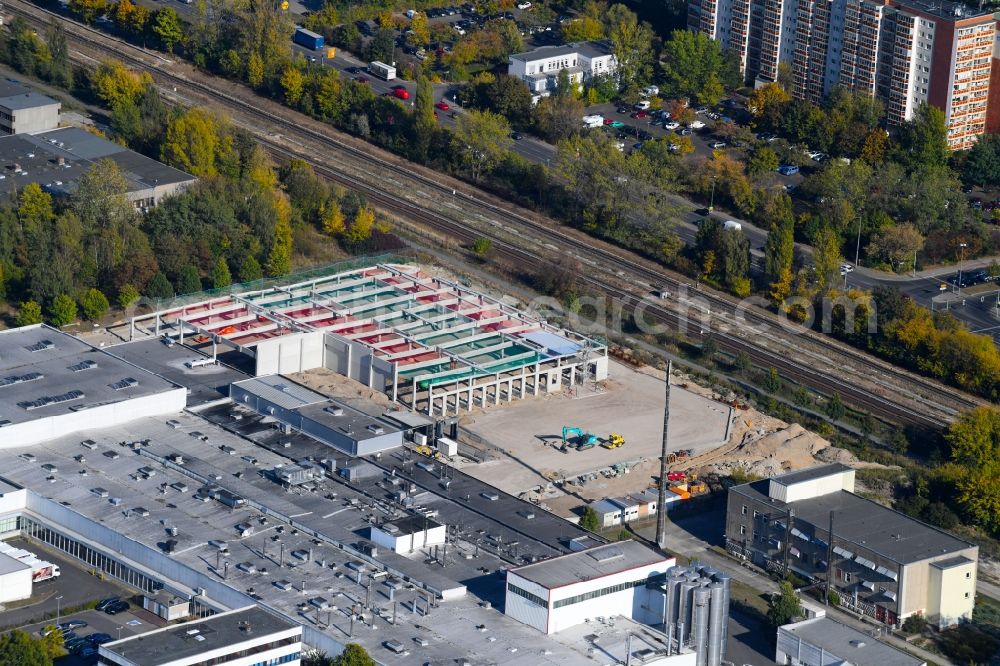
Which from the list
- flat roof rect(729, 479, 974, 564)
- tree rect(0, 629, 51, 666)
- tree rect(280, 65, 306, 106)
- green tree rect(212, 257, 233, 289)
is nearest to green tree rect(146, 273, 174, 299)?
green tree rect(212, 257, 233, 289)

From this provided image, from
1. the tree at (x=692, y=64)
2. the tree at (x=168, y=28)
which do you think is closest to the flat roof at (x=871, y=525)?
the tree at (x=692, y=64)

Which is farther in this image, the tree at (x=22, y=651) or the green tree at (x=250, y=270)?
the green tree at (x=250, y=270)

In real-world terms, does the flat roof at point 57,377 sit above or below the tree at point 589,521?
above

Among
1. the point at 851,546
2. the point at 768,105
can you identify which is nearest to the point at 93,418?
the point at 851,546

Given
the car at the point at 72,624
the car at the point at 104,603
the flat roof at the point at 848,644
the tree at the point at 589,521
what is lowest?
the tree at the point at 589,521

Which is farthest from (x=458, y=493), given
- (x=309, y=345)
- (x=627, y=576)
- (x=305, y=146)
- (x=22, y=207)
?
(x=305, y=146)

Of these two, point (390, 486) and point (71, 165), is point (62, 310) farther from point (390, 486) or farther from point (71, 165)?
point (390, 486)

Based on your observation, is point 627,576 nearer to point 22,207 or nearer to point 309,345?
point 309,345

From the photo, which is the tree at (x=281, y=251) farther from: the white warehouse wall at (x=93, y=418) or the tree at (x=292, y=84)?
the tree at (x=292, y=84)
